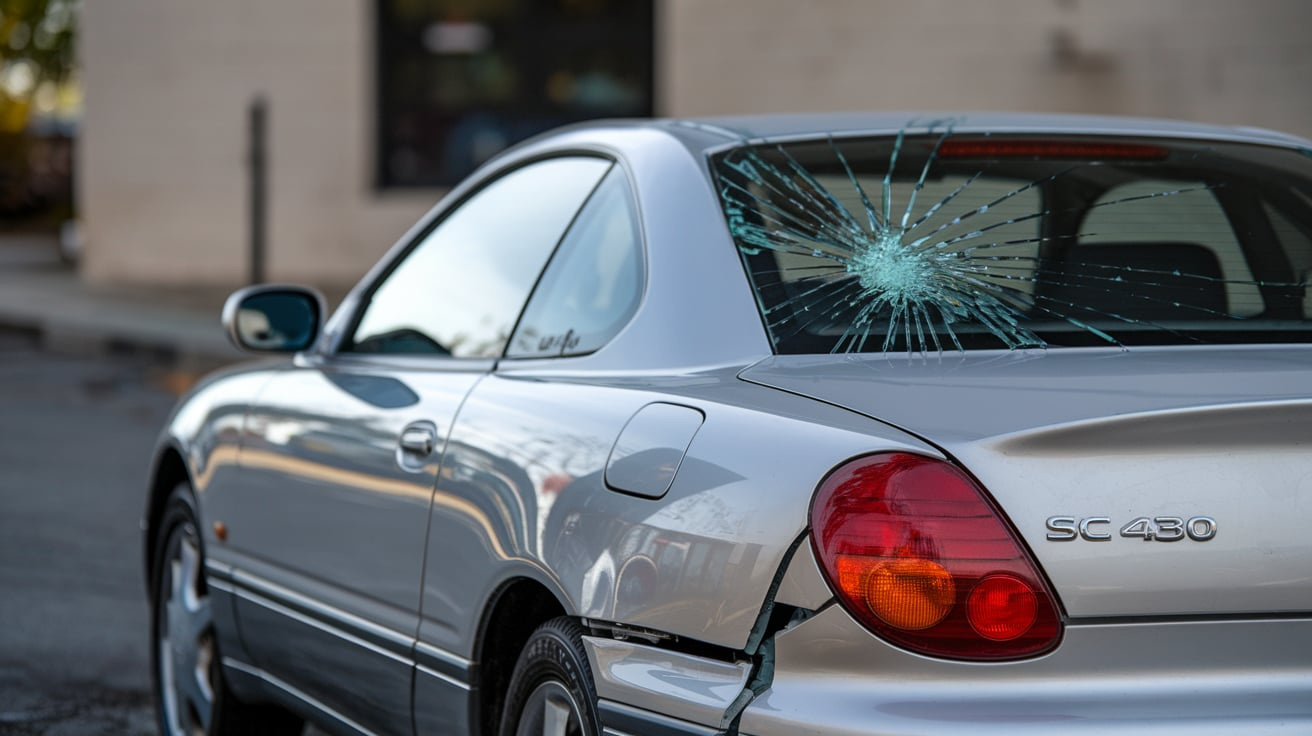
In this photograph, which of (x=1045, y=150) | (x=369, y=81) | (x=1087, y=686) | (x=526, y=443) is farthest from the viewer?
(x=369, y=81)

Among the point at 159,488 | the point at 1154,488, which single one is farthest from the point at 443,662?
the point at 159,488

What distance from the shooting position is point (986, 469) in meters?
2.51

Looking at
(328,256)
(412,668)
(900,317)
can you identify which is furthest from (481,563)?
(328,256)

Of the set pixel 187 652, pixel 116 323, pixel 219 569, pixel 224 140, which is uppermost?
pixel 224 140

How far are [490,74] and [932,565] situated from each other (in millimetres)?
18019

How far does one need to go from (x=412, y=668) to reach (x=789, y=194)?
1034 mm

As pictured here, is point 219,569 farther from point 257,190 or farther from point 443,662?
point 257,190

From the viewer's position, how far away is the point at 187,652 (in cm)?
469

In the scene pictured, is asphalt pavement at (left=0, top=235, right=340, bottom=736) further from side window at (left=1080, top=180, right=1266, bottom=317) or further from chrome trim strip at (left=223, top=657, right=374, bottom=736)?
side window at (left=1080, top=180, right=1266, bottom=317)

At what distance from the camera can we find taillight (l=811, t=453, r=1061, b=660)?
2510 mm

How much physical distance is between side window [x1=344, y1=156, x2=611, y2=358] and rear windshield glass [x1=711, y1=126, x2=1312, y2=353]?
0.47 meters

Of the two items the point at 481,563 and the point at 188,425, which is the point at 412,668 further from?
the point at 188,425

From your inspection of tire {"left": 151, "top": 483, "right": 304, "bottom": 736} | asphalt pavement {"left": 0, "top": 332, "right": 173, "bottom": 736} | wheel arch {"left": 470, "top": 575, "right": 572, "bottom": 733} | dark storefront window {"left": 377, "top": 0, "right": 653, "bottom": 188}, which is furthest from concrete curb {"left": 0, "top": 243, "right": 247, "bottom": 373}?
wheel arch {"left": 470, "top": 575, "right": 572, "bottom": 733}

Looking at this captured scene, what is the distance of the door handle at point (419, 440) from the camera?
3.56m
